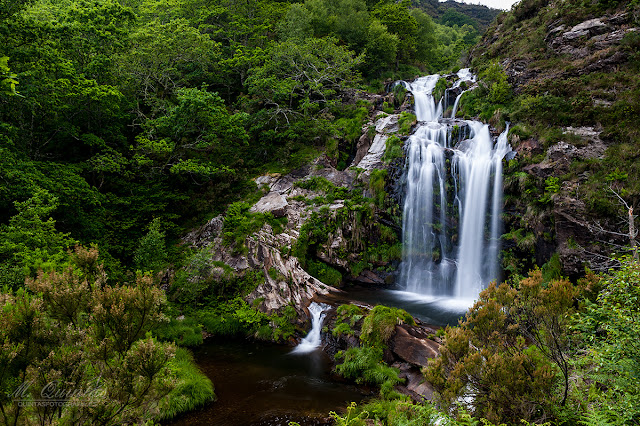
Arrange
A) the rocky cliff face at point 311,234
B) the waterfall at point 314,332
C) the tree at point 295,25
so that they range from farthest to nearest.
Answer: the tree at point 295,25, the rocky cliff face at point 311,234, the waterfall at point 314,332

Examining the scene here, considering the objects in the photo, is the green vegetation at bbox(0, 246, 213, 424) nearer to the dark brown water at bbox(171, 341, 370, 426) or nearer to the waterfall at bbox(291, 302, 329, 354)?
the dark brown water at bbox(171, 341, 370, 426)

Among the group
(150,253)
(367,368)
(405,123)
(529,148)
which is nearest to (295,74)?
(405,123)

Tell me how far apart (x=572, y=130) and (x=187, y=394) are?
19.3 meters

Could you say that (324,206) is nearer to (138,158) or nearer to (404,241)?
(404,241)

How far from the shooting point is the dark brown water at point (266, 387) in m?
6.91

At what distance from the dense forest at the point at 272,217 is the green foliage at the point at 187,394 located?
0.05 meters

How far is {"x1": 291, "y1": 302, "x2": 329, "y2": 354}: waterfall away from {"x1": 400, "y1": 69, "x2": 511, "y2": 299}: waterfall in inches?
266

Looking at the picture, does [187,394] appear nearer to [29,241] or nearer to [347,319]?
[347,319]

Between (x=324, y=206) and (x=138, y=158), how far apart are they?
32.0ft

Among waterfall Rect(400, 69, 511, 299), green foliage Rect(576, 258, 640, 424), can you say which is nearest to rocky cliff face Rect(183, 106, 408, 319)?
waterfall Rect(400, 69, 511, 299)

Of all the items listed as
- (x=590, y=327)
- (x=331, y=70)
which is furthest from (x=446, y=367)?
(x=331, y=70)

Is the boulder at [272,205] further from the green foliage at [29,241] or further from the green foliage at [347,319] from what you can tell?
the green foliage at [29,241]

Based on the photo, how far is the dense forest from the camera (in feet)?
13.6

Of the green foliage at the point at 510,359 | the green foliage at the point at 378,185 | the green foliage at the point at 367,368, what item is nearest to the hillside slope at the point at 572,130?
the green foliage at the point at 510,359
